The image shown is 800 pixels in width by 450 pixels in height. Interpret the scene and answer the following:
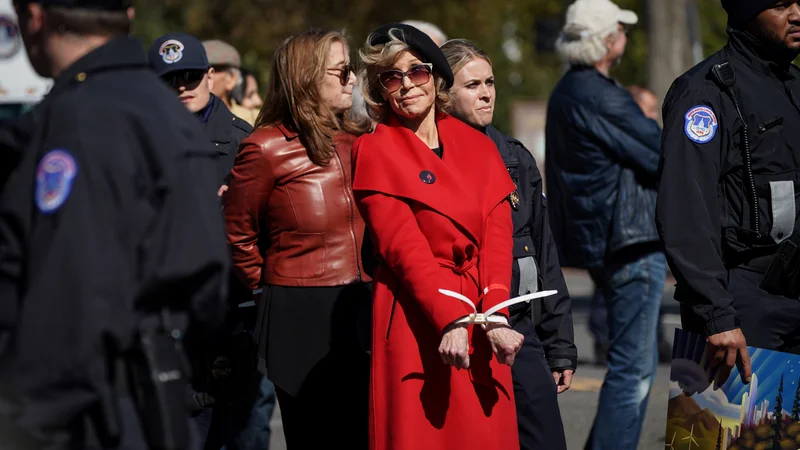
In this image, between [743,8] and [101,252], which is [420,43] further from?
[101,252]

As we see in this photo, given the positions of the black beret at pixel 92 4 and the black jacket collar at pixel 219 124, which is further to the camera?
the black jacket collar at pixel 219 124

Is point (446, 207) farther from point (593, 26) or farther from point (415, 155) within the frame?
point (593, 26)

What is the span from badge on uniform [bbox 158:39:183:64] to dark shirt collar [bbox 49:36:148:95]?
268cm

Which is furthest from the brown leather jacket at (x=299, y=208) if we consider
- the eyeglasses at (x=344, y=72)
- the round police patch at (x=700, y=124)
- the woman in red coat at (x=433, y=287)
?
the round police patch at (x=700, y=124)

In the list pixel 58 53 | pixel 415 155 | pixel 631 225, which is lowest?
pixel 631 225

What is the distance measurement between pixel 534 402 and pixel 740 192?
1062 mm

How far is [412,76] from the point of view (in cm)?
457

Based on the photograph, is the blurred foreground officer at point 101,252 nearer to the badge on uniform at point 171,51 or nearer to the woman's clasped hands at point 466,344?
the woman's clasped hands at point 466,344

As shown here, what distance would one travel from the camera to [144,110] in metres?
2.94

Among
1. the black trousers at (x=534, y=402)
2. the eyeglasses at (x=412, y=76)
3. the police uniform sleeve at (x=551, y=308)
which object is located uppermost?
the eyeglasses at (x=412, y=76)

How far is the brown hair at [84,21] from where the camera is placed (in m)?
3.04

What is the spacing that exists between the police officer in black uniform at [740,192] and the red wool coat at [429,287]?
24.1 inches

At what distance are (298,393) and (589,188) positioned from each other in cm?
219

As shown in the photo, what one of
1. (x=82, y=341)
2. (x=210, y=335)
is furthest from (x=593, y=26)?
(x=82, y=341)
